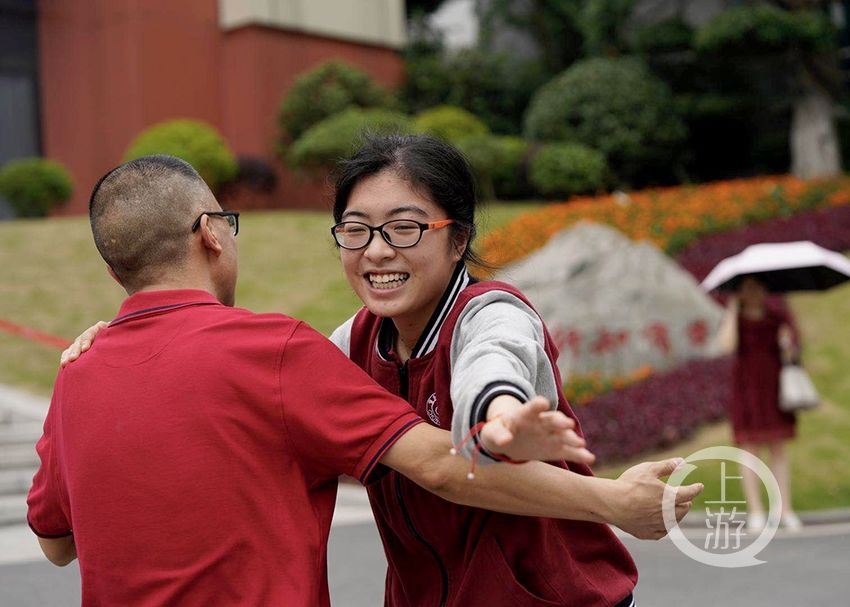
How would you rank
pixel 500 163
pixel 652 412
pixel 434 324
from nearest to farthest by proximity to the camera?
pixel 434 324, pixel 652 412, pixel 500 163

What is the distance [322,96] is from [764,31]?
7330 mm

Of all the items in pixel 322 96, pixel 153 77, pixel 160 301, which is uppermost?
pixel 153 77

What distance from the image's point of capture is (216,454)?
6.24 ft

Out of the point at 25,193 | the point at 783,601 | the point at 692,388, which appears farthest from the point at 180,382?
the point at 25,193

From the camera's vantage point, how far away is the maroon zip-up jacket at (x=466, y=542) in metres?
2.08

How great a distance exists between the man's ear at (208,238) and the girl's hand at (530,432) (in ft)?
2.57

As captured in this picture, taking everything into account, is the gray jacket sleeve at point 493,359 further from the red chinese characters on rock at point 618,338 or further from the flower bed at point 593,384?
the red chinese characters on rock at point 618,338

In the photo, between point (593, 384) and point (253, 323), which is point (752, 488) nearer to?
point (593, 384)

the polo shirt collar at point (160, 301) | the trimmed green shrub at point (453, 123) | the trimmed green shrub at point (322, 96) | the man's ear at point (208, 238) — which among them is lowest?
the polo shirt collar at point (160, 301)

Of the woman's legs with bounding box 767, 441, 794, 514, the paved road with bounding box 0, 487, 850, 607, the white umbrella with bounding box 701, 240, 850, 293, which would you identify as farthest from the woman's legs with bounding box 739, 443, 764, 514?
the white umbrella with bounding box 701, 240, 850, 293

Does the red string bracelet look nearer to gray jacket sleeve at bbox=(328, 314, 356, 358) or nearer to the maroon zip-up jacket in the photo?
the maroon zip-up jacket

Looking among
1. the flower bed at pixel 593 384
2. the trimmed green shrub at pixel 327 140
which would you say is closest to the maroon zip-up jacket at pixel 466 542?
the flower bed at pixel 593 384

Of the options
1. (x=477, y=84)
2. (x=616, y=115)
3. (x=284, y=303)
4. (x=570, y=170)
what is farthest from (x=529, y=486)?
(x=477, y=84)

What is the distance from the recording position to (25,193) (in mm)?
16641
